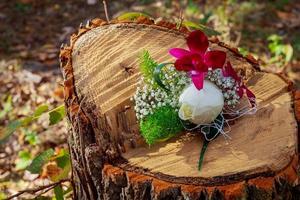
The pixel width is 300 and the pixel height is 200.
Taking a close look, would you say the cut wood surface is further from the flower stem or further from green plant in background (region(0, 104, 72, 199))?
green plant in background (region(0, 104, 72, 199))

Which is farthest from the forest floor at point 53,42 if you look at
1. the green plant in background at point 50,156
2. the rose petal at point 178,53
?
the rose petal at point 178,53

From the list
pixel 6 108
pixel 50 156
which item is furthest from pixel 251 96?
pixel 6 108

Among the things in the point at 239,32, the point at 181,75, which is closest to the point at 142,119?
the point at 181,75

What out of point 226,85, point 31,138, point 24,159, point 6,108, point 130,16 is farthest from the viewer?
point 6,108

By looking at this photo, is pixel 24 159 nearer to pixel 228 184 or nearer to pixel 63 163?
pixel 63 163

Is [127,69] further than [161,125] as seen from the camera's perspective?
Yes

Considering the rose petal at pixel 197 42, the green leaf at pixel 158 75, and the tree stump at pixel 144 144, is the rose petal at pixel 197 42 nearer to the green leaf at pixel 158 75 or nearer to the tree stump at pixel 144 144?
the green leaf at pixel 158 75

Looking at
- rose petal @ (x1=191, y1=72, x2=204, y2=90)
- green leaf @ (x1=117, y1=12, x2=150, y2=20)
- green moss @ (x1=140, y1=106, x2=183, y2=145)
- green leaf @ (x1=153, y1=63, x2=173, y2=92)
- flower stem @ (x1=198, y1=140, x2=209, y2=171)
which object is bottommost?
flower stem @ (x1=198, y1=140, x2=209, y2=171)

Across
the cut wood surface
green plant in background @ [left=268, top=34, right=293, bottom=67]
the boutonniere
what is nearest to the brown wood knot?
the cut wood surface
